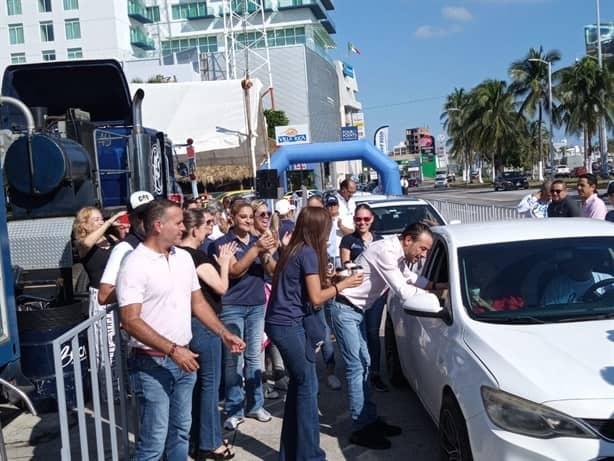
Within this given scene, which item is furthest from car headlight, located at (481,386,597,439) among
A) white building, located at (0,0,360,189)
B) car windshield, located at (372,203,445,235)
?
white building, located at (0,0,360,189)

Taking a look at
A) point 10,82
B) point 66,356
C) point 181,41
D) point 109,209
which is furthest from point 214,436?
point 181,41

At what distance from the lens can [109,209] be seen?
29.6ft

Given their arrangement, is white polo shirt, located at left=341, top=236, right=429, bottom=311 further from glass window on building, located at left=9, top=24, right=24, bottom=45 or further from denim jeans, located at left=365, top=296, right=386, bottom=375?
glass window on building, located at left=9, top=24, right=24, bottom=45

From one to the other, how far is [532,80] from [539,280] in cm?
6291

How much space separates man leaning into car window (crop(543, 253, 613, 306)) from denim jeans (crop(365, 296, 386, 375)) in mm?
1815

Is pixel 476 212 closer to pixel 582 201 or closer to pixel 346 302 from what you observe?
pixel 582 201

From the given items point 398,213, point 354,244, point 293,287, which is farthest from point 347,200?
point 293,287

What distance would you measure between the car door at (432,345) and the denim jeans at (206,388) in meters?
1.46

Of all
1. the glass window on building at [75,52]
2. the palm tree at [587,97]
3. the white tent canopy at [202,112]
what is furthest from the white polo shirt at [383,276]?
the glass window on building at [75,52]

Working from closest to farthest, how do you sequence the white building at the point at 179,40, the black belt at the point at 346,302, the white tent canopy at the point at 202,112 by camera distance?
1. the black belt at the point at 346,302
2. the white tent canopy at the point at 202,112
3. the white building at the point at 179,40

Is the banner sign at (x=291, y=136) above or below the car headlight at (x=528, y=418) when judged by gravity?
above

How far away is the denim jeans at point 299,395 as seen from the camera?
15.1ft

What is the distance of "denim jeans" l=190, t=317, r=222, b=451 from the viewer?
480 cm

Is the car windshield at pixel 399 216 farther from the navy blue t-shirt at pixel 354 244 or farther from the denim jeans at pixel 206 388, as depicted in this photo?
the denim jeans at pixel 206 388
